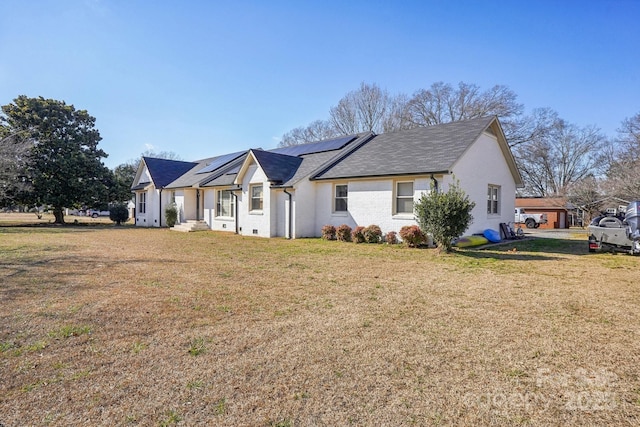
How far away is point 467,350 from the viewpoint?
12.4ft

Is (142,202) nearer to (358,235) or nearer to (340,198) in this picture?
(340,198)

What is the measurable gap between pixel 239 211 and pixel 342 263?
11.2 meters

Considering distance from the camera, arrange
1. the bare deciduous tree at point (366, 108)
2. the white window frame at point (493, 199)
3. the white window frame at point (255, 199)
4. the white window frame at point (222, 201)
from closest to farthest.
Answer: the white window frame at point (493, 199), the white window frame at point (255, 199), the white window frame at point (222, 201), the bare deciduous tree at point (366, 108)

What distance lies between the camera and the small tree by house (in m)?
11.0

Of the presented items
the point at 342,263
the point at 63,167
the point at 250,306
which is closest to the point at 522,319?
the point at 250,306

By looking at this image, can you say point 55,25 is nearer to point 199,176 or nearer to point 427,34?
point 427,34

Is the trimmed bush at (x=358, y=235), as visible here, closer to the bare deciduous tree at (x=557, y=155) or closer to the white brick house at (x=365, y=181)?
the white brick house at (x=365, y=181)

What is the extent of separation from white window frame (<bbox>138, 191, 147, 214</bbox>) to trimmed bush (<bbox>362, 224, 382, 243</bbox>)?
21.5 metres

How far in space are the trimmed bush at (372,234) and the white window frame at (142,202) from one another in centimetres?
2150

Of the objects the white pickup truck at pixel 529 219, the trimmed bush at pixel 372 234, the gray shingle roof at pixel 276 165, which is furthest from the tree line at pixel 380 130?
the trimmed bush at pixel 372 234

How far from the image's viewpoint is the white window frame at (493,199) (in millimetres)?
16531

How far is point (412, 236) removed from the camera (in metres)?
12.9

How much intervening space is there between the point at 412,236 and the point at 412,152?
441 centimetres

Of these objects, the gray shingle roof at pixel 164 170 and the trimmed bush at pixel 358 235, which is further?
the gray shingle roof at pixel 164 170
